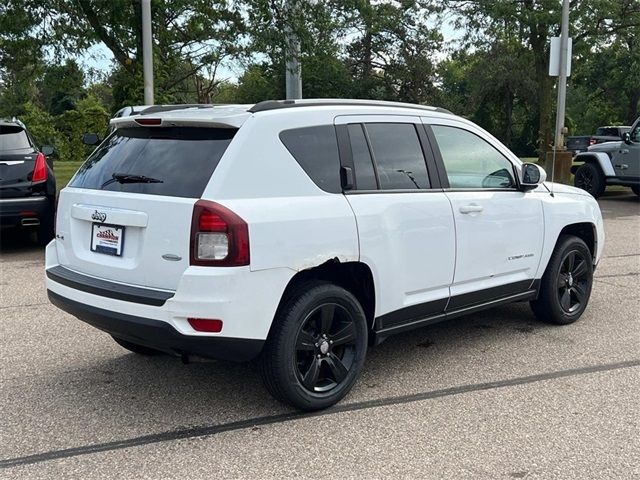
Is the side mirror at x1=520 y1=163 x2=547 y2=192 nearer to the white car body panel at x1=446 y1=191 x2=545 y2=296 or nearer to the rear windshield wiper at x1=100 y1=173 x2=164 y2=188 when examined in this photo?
the white car body panel at x1=446 y1=191 x2=545 y2=296

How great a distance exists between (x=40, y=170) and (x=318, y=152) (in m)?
6.04

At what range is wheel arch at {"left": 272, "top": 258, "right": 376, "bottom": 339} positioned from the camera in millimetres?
3849

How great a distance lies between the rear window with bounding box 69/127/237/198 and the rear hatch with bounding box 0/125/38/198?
4.85 metres

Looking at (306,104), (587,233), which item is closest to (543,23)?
(587,233)

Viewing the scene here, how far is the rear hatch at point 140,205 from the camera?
11.5 ft

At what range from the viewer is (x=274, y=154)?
12.2ft

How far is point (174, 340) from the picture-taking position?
348cm

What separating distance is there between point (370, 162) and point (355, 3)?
1249 centimetres

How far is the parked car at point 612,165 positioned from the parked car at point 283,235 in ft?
38.3

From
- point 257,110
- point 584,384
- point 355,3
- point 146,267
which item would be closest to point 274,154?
point 257,110

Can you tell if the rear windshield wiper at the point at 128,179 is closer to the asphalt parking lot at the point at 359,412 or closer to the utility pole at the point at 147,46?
the asphalt parking lot at the point at 359,412

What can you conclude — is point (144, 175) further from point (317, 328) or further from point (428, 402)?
point (428, 402)

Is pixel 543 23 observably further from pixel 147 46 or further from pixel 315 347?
pixel 315 347

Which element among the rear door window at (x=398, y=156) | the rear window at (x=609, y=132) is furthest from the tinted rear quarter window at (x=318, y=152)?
the rear window at (x=609, y=132)
